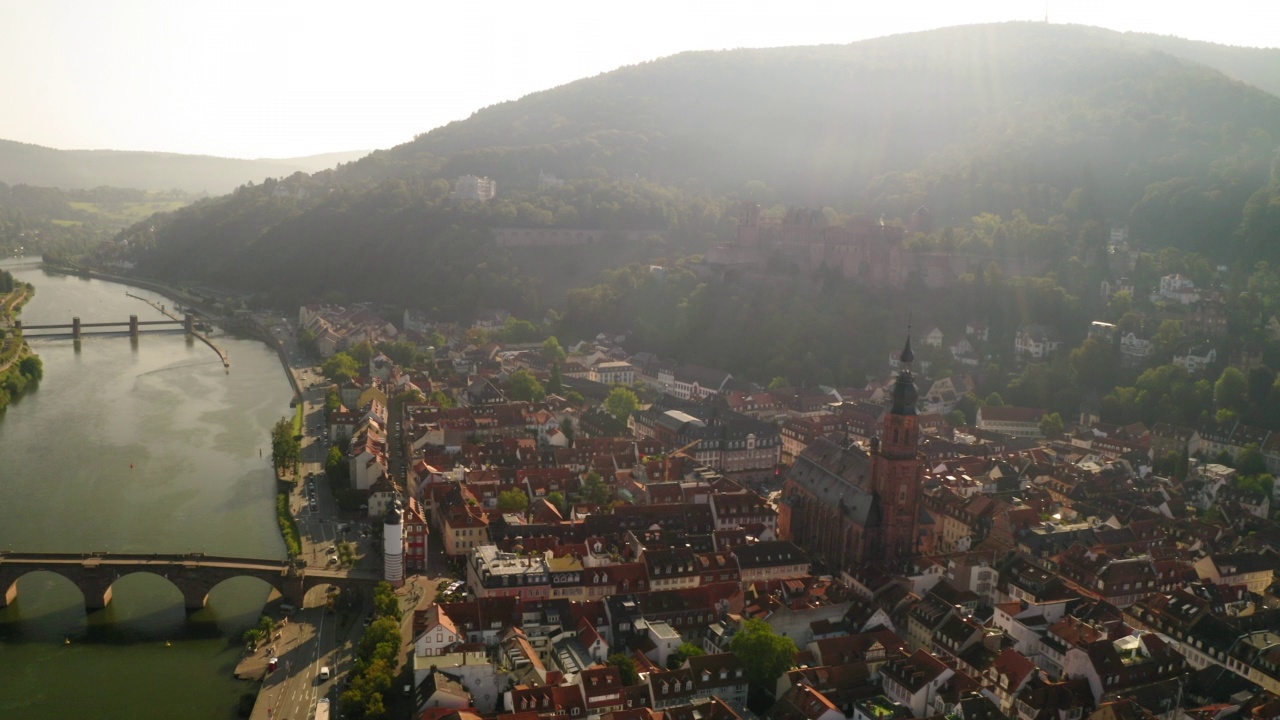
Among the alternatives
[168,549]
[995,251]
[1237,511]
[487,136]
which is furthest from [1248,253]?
[487,136]

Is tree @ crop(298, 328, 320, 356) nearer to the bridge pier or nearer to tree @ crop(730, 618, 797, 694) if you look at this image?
the bridge pier

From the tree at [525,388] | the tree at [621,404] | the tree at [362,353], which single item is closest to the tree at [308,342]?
the tree at [362,353]

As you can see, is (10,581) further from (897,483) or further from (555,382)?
(555,382)

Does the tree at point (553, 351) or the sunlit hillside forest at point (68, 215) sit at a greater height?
the sunlit hillside forest at point (68, 215)

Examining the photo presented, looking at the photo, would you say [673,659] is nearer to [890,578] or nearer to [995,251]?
[890,578]

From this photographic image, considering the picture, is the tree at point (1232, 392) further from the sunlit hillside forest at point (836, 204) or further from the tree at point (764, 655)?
the tree at point (764, 655)

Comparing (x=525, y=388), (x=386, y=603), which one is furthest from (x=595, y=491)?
(x=525, y=388)
